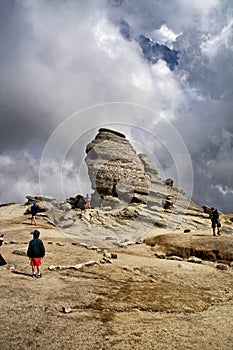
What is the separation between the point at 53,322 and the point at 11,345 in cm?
171

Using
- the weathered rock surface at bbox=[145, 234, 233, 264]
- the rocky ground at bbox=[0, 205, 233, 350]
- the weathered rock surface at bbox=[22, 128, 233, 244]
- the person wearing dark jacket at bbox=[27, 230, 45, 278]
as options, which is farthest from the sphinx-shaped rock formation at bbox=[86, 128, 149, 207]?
the person wearing dark jacket at bbox=[27, 230, 45, 278]

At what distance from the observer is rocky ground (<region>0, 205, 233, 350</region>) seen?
7.80 m

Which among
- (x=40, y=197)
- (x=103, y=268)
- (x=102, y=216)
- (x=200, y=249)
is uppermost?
(x=40, y=197)

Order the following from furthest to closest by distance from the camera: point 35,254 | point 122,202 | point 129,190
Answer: point 129,190, point 122,202, point 35,254

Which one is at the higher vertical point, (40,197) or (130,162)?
(130,162)

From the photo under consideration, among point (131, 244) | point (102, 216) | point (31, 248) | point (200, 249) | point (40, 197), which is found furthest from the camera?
point (40, 197)

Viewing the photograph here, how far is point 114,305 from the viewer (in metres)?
10.7

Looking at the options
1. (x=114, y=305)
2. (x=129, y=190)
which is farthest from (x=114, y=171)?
(x=114, y=305)

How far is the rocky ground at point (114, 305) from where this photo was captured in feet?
25.6

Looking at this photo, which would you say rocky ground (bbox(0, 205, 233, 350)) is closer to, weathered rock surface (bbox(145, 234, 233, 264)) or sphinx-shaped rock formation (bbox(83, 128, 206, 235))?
weathered rock surface (bbox(145, 234, 233, 264))

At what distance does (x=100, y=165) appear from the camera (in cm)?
5884

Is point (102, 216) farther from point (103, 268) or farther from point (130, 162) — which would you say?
point (103, 268)

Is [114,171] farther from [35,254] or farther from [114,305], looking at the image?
[114,305]

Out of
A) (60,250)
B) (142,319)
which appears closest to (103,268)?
(60,250)
